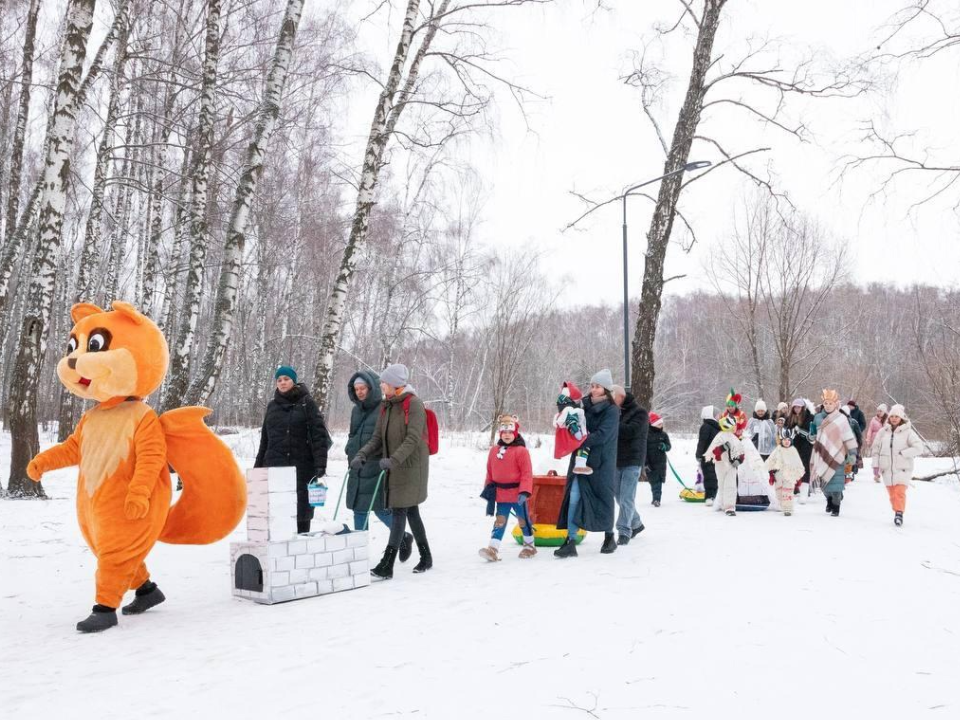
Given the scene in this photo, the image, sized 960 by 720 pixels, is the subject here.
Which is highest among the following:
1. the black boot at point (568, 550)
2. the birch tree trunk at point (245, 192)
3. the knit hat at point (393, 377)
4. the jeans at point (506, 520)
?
the birch tree trunk at point (245, 192)

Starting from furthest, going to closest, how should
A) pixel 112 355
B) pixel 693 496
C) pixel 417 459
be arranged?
pixel 693 496, pixel 417 459, pixel 112 355

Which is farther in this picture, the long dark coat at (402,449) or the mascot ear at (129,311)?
the long dark coat at (402,449)

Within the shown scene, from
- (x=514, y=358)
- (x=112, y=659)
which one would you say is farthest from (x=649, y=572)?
(x=514, y=358)

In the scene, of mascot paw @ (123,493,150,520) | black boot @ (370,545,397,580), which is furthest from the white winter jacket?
mascot paw @ (123,493,150,520)

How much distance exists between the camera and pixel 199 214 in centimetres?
1295

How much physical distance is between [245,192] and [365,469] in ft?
18.4

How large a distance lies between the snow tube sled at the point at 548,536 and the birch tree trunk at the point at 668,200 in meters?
6.87

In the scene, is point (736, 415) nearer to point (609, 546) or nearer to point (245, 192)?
point (609, 546)

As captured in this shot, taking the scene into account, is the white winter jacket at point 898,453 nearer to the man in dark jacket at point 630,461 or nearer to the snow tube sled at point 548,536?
the man in dark jacket at point 630,461

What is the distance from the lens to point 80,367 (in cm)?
514

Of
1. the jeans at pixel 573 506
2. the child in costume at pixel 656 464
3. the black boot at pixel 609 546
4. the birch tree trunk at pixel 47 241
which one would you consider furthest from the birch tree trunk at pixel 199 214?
the child in costume at pixel 656 464

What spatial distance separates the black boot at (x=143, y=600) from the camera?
5.52 meters

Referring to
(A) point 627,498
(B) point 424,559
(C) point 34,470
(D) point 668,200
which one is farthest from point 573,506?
(D) point 668,200

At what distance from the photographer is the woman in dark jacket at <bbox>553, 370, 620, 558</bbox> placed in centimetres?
773
